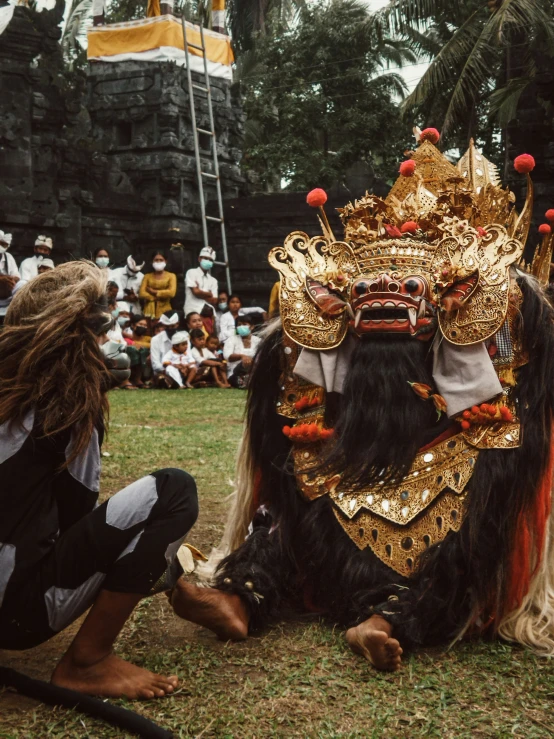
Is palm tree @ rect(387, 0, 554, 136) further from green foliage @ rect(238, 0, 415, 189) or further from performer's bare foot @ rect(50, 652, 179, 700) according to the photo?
performer's bare foot @ rect(50, 652, 179, 700)

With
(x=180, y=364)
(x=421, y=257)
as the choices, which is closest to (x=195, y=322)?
(x=180, y=364)

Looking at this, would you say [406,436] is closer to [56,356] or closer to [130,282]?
[56,356]

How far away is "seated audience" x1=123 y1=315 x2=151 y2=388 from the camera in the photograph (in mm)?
12469

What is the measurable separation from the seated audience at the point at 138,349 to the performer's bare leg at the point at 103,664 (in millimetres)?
9646

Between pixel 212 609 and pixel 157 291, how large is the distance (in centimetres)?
1251

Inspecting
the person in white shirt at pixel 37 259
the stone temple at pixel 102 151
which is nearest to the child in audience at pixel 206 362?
the person in white shirt at pixel 37 259

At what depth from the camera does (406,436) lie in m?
2.99

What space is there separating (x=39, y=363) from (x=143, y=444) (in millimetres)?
4631

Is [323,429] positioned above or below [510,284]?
below

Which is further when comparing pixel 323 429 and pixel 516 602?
pixel 323 429

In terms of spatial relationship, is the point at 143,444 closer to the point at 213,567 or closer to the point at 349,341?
the point at 213,567

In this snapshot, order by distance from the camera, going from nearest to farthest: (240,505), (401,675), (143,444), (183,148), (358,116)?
(401,675) < (240,505) < (143,444) < (183,148) < (358,116)

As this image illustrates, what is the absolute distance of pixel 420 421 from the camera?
3.02 metres

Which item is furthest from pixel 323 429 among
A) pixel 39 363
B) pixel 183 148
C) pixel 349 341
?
pixel 183 148
